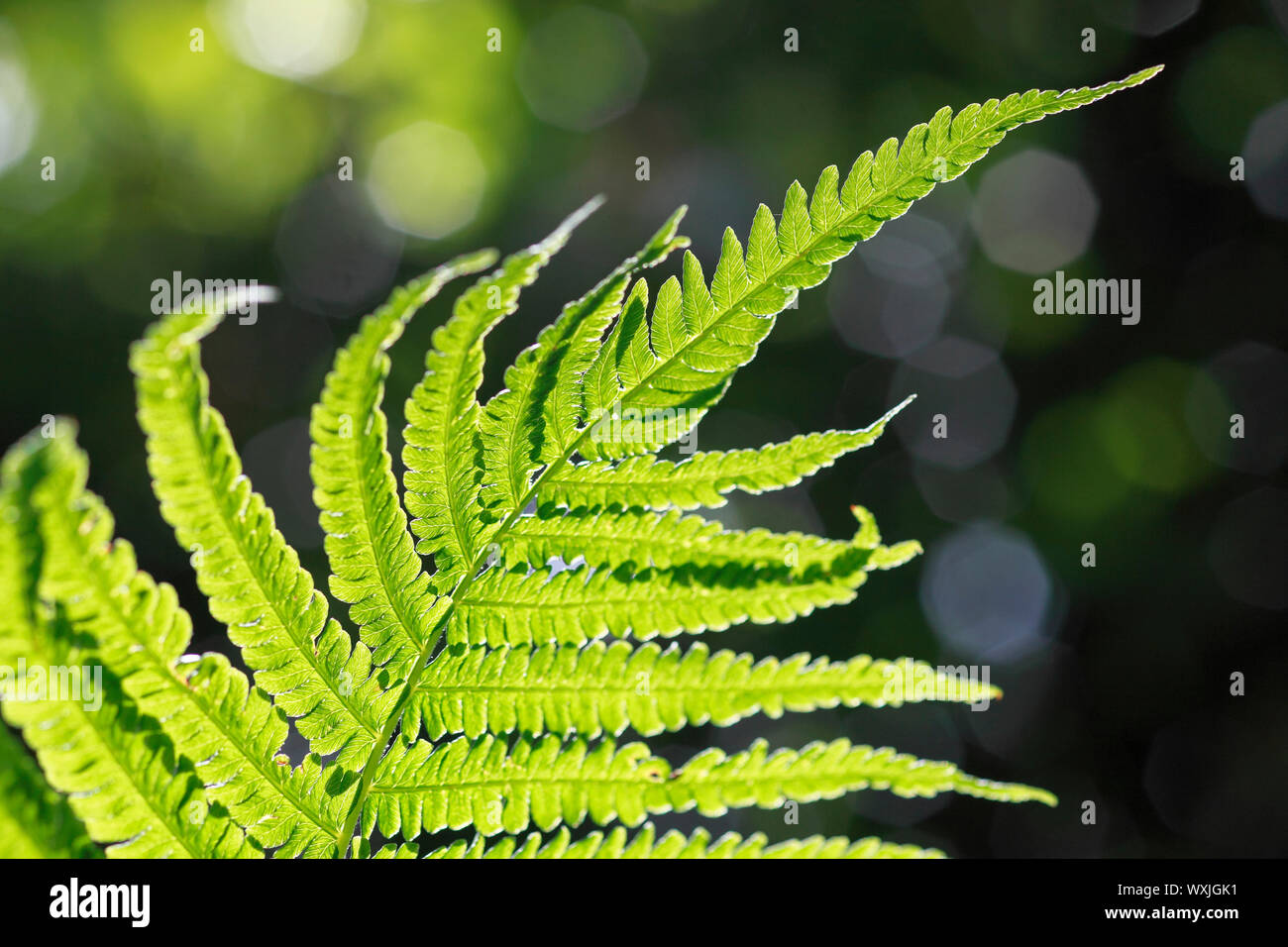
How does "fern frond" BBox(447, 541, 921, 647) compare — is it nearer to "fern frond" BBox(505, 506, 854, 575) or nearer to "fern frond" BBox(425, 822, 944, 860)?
"fern frond" BBox(505, 506, 854, 575)

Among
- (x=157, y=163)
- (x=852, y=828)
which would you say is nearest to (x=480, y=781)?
(x=852, y=828)

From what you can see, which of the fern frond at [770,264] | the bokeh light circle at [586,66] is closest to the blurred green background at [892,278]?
the bokeh light circle at [586,66]

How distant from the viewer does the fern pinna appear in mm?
746

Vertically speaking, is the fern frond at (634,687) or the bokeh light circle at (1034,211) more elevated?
the bokeh light circle at (1034,211)


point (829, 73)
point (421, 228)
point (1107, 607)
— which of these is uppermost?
point (829, 73)

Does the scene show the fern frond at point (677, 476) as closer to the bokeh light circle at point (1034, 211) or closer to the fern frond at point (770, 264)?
the fern frond at point (770, 264)

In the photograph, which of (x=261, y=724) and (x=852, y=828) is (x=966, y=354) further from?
(x=261, y=724)

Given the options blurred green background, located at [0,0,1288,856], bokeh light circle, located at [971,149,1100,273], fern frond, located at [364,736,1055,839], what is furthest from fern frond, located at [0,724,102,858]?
bokeh light circle, located at [971,149,1100,273]

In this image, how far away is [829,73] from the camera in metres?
9.38

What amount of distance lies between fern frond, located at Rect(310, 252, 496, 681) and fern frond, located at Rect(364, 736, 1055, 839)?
110 millimetres

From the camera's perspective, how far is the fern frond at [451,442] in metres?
0.84

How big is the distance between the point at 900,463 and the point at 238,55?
292 inches

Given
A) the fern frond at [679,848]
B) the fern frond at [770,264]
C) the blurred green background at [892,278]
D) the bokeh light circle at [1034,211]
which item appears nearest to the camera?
the fern frond at [679,848]

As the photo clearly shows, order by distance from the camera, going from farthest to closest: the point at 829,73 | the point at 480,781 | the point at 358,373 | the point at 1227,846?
the point at 829,73, the point at 1227,846, the point at 480,781, the point at 358,373
